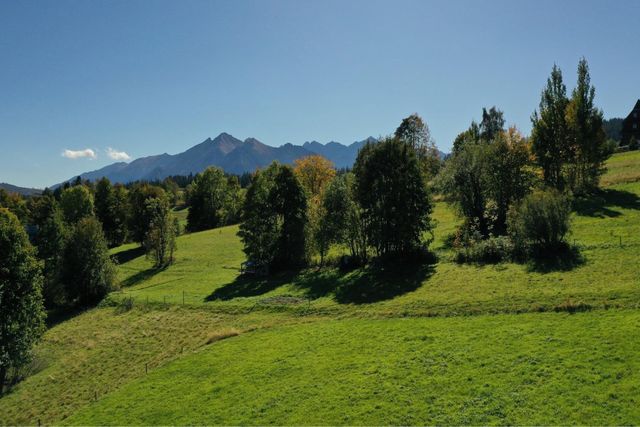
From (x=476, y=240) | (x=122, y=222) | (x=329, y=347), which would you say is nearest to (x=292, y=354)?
(x=329, y=347)

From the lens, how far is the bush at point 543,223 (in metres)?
40.5

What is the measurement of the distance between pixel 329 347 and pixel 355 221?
2513cm

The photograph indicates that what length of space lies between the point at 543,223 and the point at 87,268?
192 feet

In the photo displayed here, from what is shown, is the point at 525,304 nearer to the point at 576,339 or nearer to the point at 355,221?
the point at 576,339

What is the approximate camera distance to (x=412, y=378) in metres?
24.3

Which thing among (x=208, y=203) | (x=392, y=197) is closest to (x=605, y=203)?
(x=392, y=197)

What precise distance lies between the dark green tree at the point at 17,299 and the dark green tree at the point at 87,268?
13.5 meters

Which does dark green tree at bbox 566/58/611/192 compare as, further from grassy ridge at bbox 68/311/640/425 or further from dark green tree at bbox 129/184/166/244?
dark green tree at bbox 129/184/166/244

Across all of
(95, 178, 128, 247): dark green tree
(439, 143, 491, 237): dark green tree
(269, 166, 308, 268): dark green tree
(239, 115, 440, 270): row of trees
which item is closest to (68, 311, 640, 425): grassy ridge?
(239, 115, 440, 270): row of trees

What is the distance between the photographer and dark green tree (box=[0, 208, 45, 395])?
3862 cm

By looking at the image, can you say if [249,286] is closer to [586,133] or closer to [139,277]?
[139,277]

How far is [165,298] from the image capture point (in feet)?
171

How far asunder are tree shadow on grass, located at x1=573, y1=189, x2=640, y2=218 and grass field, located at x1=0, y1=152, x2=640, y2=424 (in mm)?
436

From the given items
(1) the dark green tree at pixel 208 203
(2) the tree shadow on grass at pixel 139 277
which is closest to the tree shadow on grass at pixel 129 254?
(2) the tree shadow on grass at pixel 139 277
